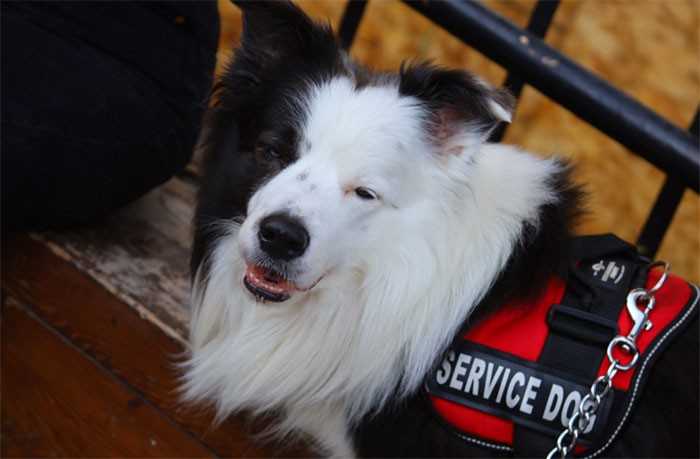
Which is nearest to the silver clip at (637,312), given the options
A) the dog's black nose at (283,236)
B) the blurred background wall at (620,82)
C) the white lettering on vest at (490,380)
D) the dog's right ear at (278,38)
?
the white lettering on vest at (490,380)

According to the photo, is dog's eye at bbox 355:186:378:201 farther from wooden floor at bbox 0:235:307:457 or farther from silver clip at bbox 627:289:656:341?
wooden floor at bbox 0:235:307:457

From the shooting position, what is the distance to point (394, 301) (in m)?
1.70

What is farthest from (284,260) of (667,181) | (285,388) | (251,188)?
(667,181)

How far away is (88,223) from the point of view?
2348 mm

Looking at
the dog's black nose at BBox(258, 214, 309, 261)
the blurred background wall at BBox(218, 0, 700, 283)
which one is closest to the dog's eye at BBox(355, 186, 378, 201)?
the dog's black nose at BBox(258, 214, 309, 261)

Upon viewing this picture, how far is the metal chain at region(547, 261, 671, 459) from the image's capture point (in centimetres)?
153

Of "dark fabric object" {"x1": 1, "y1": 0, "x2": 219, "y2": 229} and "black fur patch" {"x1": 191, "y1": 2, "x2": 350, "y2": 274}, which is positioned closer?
"black fur patch" {"x1": 191, "y1": 2, "x2": 350, "y2": 274}

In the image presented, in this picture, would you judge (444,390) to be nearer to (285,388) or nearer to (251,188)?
(285,388)

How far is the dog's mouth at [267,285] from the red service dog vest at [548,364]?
34 cm

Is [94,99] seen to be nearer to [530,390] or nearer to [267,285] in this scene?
[267,285]

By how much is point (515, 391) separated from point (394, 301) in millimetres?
296

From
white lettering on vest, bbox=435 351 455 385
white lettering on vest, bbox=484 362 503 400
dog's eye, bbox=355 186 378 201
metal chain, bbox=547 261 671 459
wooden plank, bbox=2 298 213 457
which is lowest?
wooden plank, bbox=2 298 213 457

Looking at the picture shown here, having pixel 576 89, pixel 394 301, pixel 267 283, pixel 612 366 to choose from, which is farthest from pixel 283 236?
pixel 576 89

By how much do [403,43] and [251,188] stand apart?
8.67ft
